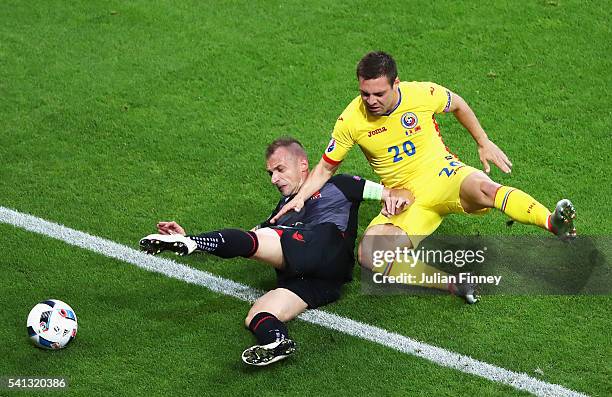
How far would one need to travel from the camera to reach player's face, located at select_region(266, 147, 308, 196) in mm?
7410

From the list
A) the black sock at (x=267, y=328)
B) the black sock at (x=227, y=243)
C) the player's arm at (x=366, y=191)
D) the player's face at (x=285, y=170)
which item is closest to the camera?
the black sock at (x=267, y=328)

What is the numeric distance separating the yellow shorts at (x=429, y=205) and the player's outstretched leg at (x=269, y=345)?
1.32 metres

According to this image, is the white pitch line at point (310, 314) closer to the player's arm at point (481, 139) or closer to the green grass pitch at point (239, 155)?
the green grass pitch at point (239, 155)

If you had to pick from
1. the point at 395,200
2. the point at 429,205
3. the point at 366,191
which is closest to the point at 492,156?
the point at 429,205

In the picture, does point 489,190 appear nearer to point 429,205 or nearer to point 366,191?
point 429,205

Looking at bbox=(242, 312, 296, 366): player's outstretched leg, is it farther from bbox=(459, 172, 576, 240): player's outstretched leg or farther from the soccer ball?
bbox=(459, 172, 576, 240): player's outstretched leg

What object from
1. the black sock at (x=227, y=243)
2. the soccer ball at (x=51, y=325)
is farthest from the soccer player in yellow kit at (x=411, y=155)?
the soccer ball at (x=51, y=325)

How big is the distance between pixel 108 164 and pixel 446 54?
341 cm

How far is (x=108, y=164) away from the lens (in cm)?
893

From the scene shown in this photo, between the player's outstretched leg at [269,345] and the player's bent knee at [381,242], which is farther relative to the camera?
the player's bent knee at [381,242]

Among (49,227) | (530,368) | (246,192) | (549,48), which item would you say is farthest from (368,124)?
(549,48)

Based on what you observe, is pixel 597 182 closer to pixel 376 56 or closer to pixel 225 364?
pixel 376 56

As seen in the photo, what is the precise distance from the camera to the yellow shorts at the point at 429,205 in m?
7.40

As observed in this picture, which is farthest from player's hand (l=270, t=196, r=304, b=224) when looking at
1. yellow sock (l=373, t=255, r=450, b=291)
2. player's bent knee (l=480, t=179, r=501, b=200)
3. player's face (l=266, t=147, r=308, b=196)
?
player's bent knee (l=480, t=179, r=501, b=200)
